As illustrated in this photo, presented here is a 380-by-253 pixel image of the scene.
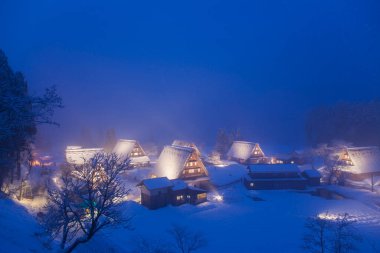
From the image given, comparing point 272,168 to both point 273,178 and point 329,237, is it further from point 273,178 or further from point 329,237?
point 329,237

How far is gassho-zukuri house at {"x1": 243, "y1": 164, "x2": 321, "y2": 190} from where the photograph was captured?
41625mm

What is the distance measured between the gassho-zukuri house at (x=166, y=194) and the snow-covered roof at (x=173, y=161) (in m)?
6.05

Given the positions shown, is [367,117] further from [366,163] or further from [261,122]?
[261,122]

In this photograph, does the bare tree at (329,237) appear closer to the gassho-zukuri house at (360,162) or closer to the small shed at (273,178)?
the small shed at (273,178)

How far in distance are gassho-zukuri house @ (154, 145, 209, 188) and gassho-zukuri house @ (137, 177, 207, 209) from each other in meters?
5.48

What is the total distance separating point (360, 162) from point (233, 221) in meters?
30.2

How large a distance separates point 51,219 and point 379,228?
96.5 feet

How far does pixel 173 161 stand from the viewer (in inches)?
1697

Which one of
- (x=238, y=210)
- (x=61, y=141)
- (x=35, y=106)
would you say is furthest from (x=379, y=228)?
(x=61, y=141)

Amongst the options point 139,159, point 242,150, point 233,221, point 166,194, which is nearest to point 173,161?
point 166,194

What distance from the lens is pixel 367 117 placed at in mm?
63281

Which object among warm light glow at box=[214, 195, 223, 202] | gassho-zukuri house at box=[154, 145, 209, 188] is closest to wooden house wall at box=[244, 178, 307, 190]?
warm light glow at box=[214, 195, 223, 202]

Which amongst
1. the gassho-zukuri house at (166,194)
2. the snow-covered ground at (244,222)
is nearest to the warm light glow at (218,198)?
the snow-covered ground at (244,222)

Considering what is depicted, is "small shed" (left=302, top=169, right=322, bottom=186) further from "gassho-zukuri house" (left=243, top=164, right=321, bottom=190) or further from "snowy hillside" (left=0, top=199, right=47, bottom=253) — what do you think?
"snowy hillside" (left=0, top=199, right=47, bottom=253)
